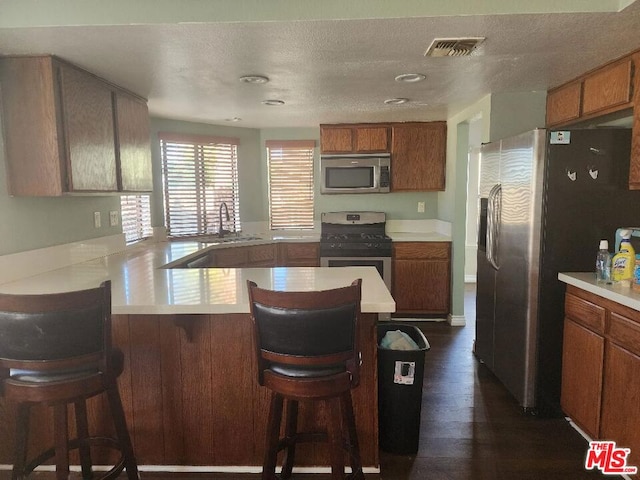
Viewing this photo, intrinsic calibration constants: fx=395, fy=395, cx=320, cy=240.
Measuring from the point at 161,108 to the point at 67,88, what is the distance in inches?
53.5

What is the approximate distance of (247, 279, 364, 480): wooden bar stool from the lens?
1379 mm

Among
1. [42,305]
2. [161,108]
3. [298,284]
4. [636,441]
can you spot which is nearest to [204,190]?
[161,108]

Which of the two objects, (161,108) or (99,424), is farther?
(161,108)

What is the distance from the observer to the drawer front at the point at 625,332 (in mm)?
1739

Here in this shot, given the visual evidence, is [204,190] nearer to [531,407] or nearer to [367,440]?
[367,440]

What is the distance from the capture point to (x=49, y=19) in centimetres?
172

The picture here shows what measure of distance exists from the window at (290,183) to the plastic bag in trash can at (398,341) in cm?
281

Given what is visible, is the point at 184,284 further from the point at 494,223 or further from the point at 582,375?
the point at 582,375

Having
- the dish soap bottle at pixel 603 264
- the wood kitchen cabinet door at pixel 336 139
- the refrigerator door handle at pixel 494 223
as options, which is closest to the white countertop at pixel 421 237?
Answer: the wood kitchen cabinet door at pixel 336 139

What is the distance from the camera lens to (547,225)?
2.26 meters

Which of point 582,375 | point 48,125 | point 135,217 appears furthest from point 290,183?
point 582,375

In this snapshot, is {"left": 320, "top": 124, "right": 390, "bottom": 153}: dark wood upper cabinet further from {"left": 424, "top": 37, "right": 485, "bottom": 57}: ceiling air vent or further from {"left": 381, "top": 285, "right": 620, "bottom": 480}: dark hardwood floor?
{"left": 381, "top": 285, "right": 620, "bottom": 480}: dark hardwood floor

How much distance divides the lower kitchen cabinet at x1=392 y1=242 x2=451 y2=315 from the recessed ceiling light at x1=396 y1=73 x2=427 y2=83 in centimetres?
187

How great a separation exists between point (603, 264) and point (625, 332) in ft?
1.39
